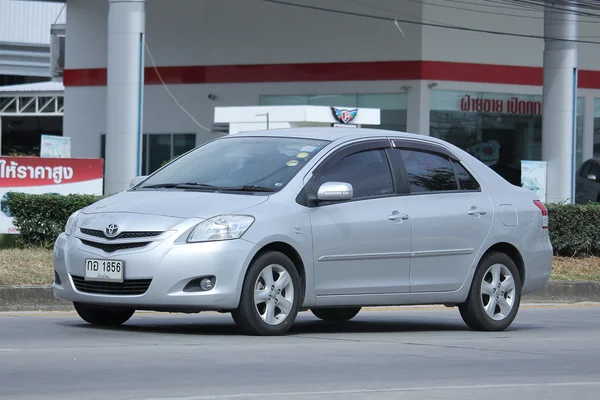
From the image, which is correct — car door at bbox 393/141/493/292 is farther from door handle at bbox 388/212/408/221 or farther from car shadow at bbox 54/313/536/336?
car shadow at bbox 54/313/536/336

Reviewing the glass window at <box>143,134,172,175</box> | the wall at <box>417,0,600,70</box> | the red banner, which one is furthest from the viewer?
the glass window at <box>143,134,172,175</box>

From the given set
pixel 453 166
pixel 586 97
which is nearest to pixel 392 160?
pixel 453 166

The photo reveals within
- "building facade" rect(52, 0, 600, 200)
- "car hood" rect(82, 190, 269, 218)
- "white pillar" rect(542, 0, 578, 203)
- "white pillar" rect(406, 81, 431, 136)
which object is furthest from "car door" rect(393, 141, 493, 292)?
"white pillar" rect(406, 81, 431, 136)

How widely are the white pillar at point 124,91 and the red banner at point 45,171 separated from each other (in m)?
5.65

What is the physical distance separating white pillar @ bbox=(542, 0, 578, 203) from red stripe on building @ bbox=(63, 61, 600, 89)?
10.4 feet

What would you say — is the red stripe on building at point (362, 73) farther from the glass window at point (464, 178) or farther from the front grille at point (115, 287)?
the front grille at point (115, 287)

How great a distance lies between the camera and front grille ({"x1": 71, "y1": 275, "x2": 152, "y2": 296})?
909 centimetres

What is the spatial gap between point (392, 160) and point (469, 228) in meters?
0.91

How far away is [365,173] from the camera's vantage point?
10344mm

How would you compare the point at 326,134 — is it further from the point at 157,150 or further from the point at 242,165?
the point at 157,150

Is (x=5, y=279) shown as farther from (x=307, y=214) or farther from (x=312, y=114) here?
(x=312, y=114)

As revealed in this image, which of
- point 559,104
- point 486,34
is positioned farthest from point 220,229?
point 486,34

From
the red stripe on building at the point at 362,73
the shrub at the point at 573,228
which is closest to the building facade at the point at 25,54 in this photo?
the red stripe on building at the point at 362,73

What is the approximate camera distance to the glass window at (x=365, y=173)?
1016 cm
